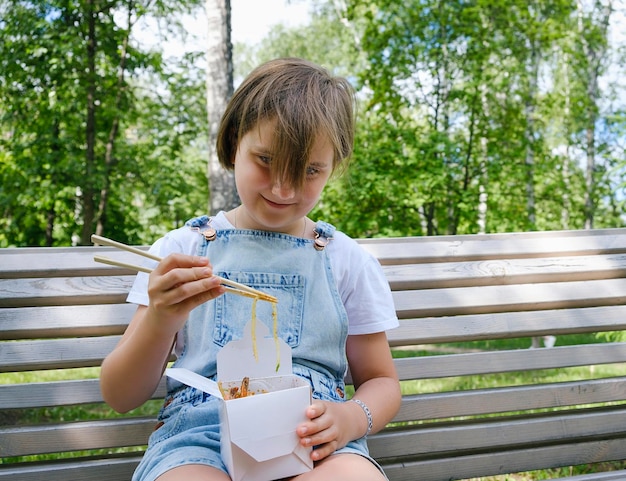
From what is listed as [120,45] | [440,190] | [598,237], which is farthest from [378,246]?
[120,45]

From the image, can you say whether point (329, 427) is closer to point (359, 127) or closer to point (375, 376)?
point (375, 376)

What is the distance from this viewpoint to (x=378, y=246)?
6.94 feet

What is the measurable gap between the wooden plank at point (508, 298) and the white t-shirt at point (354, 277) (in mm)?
322

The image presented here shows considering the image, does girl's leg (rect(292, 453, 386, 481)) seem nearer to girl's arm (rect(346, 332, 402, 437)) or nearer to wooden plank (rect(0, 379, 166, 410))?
girl's arm (rect(346, 332, 402, 437))

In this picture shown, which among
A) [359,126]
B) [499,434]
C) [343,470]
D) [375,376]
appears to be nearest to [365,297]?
[375,376]

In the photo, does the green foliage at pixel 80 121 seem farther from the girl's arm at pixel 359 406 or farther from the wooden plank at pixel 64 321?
the girl's arm at pixel 359 406

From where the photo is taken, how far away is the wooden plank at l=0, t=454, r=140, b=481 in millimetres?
1702

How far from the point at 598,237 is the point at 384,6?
727cm

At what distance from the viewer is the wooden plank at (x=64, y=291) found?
1799 millimetres

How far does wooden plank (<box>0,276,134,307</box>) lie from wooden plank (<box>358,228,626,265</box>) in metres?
0.80

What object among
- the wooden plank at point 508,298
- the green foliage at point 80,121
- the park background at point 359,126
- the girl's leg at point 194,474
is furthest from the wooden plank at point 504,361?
the green foliage at point 80,121

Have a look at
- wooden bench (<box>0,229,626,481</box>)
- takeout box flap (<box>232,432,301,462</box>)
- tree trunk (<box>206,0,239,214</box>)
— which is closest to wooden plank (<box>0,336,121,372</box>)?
wooden bench (<box>0,229,626,481</box>)

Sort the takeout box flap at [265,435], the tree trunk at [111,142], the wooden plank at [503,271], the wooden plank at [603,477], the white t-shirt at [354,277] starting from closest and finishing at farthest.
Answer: the takeout box flap at [265,435], the white t-shirt at [354,277], the wooden plank at [603,477], the wooden plank at [503,271], the tree trunk at [111,142]

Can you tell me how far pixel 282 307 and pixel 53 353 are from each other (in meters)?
0.67
